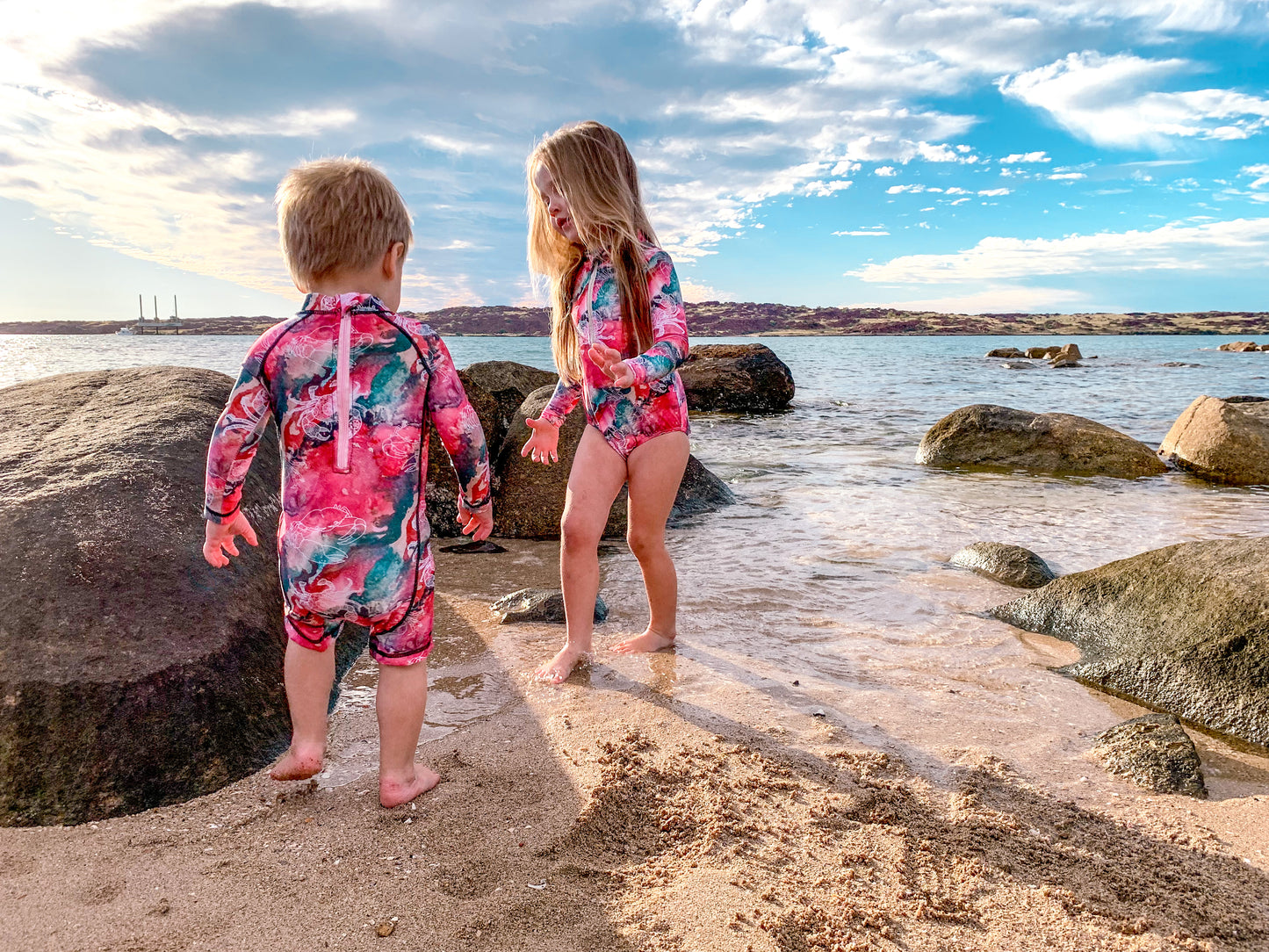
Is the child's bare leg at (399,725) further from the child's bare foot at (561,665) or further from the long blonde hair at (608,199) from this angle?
the long blonde hair at (608,199)

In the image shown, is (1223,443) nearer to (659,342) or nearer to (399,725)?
(659,342)

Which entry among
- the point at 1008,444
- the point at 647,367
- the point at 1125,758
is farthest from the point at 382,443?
the point at 1008,444

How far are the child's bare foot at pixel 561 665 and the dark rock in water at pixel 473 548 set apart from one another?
2296 mm

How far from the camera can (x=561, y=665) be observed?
3377 millimetres

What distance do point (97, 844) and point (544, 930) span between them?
1255 millimetres

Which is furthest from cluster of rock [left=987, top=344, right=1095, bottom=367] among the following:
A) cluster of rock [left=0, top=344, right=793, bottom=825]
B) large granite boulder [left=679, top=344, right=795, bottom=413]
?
cluster of rock [left=0, top=344, right=793, bottom=825]

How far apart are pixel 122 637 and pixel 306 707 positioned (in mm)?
657

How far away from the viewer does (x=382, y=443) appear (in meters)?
2.26

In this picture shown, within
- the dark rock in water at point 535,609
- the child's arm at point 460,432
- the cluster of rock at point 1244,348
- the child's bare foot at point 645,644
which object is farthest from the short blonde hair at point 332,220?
the cluster of rock at point 1244,348

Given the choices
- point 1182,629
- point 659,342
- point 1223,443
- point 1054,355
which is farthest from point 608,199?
point 1054,355

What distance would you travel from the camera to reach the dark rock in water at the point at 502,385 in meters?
6.84

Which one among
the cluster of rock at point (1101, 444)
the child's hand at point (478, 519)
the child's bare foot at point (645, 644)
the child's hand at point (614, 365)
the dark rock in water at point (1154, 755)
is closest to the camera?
the child's hand at point (478, 519)

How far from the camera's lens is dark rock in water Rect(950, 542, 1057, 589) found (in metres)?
4.87

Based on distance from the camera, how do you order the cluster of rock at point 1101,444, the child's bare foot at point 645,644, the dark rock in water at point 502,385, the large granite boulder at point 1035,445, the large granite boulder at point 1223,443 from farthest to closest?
the large granite boulder at point 1035,445 → the cluster of rock at point 1101,444 → the large granite boulder at point 1223,443 → the dark rock in water at point 502,385 → the child's bare foot at point 645,644
